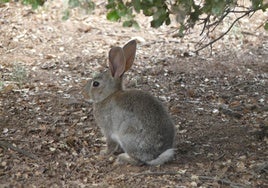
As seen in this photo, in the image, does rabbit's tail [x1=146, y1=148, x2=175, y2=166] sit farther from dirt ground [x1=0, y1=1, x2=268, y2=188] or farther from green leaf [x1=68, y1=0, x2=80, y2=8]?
green leaf [x1=68, y1=0, x2=80, y2=8]

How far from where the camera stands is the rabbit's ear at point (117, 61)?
235 inches

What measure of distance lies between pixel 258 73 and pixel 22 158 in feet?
14.5

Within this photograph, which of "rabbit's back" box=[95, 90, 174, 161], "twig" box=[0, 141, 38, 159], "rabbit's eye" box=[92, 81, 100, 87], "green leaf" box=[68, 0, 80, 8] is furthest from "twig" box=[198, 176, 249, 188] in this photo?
"green leaf" box=[68, 0, 80, 8]

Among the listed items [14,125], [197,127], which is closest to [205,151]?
[197,127]

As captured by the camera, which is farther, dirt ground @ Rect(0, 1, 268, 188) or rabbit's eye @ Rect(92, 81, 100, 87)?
rabbit's eye @ Rect(92, 81, 100, 87)

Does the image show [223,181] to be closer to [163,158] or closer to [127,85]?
[163,158]

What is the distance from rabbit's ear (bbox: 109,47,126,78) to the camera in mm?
5980

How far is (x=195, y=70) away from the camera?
345 inches

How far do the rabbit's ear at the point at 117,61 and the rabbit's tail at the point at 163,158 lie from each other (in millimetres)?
1096

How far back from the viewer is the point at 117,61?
19.9 ft

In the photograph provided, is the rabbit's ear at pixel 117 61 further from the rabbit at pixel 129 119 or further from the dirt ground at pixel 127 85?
the dirt ground at pixel 127 85

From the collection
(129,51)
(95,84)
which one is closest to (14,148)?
(95,84)

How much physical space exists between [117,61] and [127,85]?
2.16 m

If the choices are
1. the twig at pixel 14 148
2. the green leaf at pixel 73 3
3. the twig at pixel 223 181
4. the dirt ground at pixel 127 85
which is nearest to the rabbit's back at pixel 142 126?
the dirt ground at pixel 127 85
